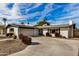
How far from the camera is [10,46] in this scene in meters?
3.28

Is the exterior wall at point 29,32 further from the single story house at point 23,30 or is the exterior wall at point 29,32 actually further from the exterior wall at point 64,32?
the exterior wall at point 64,32

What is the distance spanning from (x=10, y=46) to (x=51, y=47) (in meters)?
0.59

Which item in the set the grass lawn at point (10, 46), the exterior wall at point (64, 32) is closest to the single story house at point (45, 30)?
the exterior wall at point (64, 32)

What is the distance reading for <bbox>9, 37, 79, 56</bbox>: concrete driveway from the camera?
10.6 ft

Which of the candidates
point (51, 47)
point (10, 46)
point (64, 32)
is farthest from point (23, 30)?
point (64, 32)

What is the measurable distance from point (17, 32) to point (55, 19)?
23.0 inches

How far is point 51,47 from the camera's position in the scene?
3.30 meters

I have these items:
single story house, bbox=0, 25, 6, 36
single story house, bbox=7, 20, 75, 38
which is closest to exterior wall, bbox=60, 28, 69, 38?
single story house, bbox=7, 20, 75, 38

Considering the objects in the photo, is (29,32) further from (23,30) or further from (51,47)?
(51,47)

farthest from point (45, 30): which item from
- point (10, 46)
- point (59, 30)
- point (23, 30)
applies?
point (10, 46)

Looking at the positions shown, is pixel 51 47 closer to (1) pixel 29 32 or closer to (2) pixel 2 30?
(1) pixel 29 32

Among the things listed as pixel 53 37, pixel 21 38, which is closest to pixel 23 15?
pixel 21 38

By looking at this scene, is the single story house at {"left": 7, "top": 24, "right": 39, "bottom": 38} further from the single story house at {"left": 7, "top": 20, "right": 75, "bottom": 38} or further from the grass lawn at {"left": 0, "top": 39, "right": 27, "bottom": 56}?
the grass lawn at {"left": 0, "top": 39, "right": 27, "bottom": 56}

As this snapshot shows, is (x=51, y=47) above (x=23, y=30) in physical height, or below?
below
